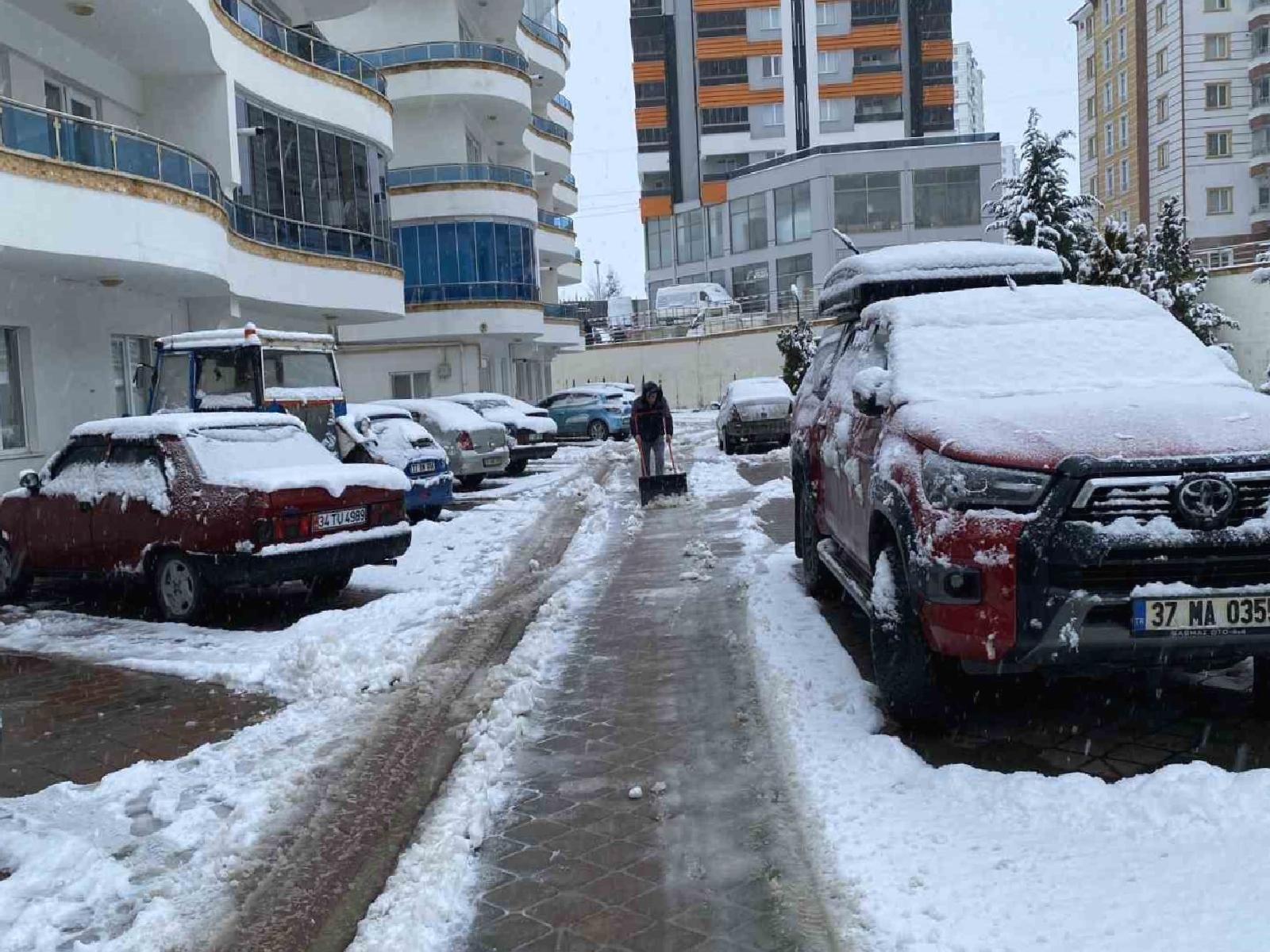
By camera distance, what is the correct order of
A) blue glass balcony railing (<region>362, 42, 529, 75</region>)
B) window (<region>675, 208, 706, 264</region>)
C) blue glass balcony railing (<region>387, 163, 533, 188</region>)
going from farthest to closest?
window (<region>675, 208, 706, 264</region>)
blue glass balcony railing (<region>387, 163, 533, 188</region>)
blue glass balcony railing (<region>362, 42, 529, 75</region>)

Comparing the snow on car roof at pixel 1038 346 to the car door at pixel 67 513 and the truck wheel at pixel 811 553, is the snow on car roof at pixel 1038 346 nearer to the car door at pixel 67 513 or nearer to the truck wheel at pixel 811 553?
the truck wheel at pixel 811 553

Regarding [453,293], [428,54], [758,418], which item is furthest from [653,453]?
[428,54]

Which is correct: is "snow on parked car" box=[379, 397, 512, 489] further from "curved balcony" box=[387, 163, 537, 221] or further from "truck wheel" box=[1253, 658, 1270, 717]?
"curved balcony" box=[387, 163, 537, 221]

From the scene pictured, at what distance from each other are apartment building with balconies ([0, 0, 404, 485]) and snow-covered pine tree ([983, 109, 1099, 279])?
1368 cm

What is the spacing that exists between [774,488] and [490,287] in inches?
815

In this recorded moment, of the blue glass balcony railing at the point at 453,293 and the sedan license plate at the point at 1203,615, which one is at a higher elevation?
the blue glass balcony railing at the point at 453,293

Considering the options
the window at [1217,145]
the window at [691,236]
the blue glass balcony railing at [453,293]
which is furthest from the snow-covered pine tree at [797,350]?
the window at [1217,145]

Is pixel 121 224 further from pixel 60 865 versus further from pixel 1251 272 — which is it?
pixel 1251 272

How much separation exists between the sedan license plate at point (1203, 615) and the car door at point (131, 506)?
7.11 meters

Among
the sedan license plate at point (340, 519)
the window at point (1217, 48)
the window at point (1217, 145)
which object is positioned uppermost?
the window at point (1217, 48)

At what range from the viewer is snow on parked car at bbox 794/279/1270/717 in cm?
443

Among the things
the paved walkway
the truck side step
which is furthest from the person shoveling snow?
the paved walkway

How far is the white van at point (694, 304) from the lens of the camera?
55.0m

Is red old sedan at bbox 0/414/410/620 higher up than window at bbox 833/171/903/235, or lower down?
lower down
